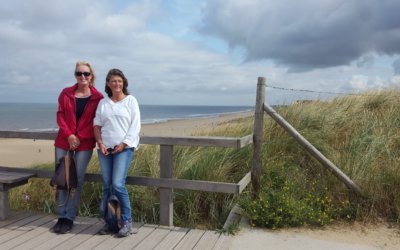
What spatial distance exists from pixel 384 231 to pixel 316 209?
769mm

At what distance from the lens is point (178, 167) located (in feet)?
17.7

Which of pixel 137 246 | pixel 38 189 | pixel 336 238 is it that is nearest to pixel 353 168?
pixel 336 238

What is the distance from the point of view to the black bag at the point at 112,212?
409 centimetres

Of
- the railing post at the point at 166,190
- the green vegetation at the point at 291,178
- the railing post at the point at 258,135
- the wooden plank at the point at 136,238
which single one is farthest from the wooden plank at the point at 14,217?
the railing post at the point at 258,135

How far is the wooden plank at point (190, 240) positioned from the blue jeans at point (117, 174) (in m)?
0.69

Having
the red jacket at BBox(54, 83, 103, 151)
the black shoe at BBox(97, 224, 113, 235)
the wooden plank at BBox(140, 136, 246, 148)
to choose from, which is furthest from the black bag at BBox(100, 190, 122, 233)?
the wooden plank at BBox(140, 136, 246, 148)

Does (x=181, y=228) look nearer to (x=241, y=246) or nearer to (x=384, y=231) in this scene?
(x=241, y=246)

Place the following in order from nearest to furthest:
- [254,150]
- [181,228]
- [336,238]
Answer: [336,238] < [181,228] < [254,150]

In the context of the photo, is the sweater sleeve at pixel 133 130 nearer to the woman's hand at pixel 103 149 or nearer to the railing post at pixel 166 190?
the woman's hand at pixel 103 149

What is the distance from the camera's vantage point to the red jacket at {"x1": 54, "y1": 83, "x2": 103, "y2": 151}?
13.9ft

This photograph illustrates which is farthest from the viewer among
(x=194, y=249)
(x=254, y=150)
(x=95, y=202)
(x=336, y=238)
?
(x=95, y=202)

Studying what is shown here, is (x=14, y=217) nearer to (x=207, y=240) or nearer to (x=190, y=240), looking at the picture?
(x=190, y=240)

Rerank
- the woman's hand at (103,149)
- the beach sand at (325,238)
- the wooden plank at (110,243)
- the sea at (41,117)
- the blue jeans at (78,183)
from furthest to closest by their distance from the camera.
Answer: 1. the sea at (41,117)
2. the blue jeans at (78,183)
3. the woman's hand at (103,149)
4. the beach sand at (325,238)
5. the wooden plank at (110,243)

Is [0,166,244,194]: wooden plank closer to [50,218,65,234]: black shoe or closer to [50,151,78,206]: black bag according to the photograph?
[50,151,78,206]: black bag
